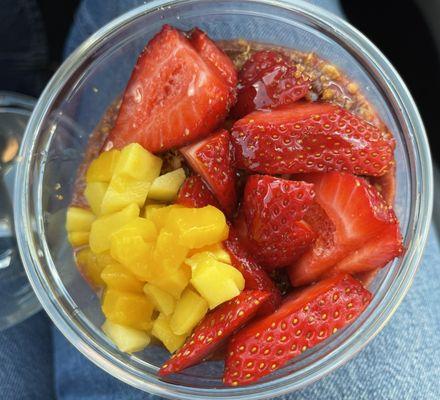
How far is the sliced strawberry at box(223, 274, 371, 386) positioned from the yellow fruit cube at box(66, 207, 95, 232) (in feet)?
0.90

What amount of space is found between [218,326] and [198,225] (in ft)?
0.41

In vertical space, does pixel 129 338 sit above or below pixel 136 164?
below

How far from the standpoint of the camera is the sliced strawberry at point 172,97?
0.83 meters

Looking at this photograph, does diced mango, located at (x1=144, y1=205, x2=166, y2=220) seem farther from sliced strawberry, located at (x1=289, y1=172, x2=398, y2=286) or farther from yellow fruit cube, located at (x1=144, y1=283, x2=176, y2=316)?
sliced strawberry, located at (x1=289, y1=172, x2=398, y2=286)

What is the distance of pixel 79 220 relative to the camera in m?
0.93

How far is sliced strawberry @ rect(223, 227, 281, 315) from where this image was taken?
807 mm

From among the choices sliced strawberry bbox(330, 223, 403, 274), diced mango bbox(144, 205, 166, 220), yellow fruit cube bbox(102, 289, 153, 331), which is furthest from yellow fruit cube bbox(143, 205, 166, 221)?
sliced strawberry bbox(330, 223, 403, 274)

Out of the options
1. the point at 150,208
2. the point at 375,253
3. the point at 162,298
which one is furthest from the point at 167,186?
the point at 375,253

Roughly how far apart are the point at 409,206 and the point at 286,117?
23 cm

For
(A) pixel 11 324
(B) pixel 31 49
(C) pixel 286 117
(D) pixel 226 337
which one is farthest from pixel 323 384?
(B) pixel 31 49

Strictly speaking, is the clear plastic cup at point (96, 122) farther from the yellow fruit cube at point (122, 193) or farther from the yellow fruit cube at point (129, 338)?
the yellow fruit cube at point (122, 193)

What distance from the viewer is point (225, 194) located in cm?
83

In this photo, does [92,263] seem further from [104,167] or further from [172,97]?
[172,97]

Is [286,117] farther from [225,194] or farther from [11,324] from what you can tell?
[11,324]
